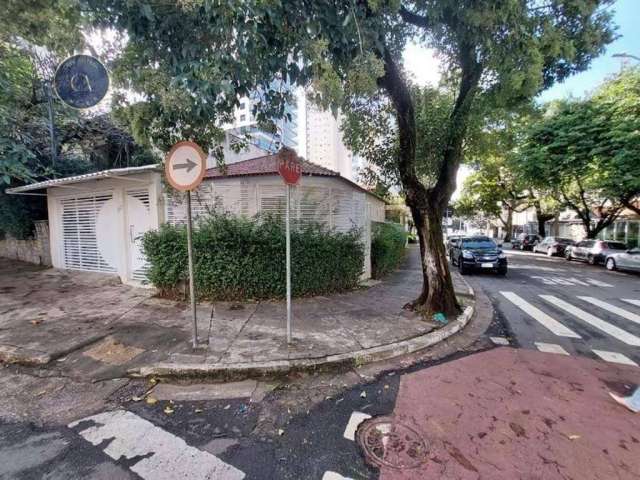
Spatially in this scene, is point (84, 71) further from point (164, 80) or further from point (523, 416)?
point (523, 416)

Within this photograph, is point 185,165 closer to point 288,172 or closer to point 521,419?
point 288,172

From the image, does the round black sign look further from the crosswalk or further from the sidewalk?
the crosswalk

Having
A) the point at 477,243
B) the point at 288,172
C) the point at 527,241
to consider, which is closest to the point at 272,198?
the point at 288,172

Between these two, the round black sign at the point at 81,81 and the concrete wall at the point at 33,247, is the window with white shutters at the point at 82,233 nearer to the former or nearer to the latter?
the concrete wall at the point at 33,247

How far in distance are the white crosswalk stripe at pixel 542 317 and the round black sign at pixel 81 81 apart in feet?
27.3

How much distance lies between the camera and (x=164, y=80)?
3.01m

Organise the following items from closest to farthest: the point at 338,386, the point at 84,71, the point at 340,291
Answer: the point at 338,386 → the point at 84,71 → the point at 340,291

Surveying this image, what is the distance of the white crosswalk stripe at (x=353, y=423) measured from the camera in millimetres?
2541

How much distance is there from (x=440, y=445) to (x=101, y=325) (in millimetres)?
5503

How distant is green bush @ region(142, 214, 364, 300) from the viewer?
20.7ft


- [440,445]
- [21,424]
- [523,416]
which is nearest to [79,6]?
[21,424]

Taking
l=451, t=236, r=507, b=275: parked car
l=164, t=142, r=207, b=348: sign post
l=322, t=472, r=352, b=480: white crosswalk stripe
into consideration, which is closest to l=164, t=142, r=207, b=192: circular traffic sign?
l=164, t=142, r=207, b=348: sign post

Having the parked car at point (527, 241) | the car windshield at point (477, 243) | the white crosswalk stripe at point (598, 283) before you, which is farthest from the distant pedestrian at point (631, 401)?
the parked car at point (527, 241)

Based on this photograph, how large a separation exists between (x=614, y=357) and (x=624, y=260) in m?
13.1
